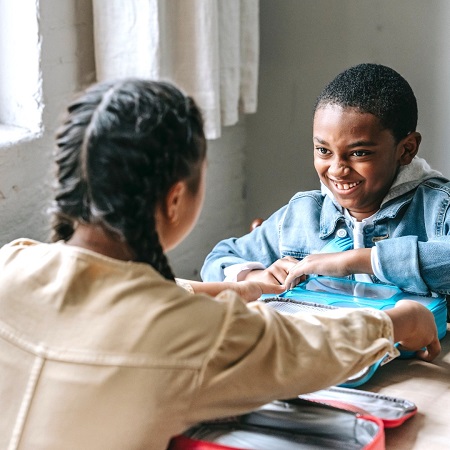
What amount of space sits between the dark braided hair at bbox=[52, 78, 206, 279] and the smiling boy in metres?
0.65

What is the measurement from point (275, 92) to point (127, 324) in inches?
71.2

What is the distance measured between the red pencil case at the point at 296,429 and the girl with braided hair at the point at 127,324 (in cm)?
5

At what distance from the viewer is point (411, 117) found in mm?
1687

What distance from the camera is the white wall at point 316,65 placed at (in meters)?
2.29

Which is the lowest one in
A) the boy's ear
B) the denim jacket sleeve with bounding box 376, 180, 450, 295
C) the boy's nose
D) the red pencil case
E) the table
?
the table

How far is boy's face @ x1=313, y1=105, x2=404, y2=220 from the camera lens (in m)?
1.62

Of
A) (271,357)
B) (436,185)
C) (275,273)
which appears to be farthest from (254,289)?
(271,357)

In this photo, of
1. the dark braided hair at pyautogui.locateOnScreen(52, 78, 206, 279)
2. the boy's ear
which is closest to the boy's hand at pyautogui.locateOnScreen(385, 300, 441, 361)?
the dark braided hair at pyautogui.locateOnScreen(52, 78, 206, 279)

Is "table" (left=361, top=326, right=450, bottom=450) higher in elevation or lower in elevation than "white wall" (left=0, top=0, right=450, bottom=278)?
lower

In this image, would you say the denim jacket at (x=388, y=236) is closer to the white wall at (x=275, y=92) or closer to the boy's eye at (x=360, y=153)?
the boy's eye at (x=360, y=153)

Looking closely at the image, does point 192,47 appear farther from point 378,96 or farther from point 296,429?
point 296,429

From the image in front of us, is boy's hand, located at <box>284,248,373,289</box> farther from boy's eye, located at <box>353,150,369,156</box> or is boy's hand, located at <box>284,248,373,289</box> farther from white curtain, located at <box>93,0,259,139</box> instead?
white curtain, located at <box>93,0,259,139</box>

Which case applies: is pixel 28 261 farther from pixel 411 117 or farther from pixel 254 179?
pixel 254 179

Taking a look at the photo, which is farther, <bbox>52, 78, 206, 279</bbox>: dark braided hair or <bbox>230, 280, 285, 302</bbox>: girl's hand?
<bbox>230, 280, 285, 302</bbox>: girl's hand
